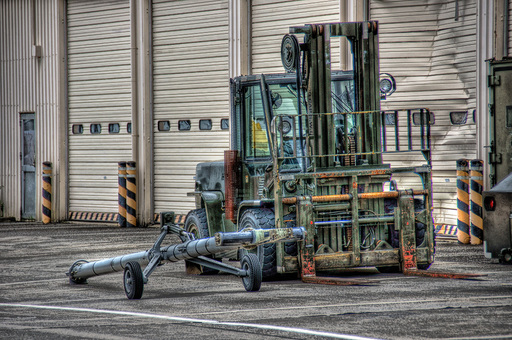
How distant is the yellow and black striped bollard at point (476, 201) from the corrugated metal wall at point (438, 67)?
71 centimetres

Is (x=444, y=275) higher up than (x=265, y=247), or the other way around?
(x=265, y=247)

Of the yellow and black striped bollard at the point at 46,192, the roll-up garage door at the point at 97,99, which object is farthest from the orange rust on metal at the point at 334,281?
the yellow and black striped bollard at the point at 46,192

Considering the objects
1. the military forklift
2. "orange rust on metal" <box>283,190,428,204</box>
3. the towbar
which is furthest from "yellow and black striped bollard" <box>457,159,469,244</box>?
the towbar

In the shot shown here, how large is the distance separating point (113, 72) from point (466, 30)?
32.4 ft

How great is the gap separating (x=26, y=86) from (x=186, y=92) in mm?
5972

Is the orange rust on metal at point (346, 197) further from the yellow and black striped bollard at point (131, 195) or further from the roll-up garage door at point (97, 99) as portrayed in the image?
the roll-up garage door at point (97, 99)

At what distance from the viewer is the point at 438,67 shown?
1752 cm

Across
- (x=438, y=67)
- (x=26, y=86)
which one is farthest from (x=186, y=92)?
(x=438, y=67)

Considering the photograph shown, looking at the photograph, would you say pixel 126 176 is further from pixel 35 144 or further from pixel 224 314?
pixel 224 314

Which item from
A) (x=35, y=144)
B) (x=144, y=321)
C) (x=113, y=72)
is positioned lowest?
(x=144, y=321)

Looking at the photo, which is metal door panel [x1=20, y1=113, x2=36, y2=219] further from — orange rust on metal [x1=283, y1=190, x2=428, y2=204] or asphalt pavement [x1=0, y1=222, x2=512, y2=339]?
orange rust on metal [x1=283, y1=190, x2=428, y2=204]

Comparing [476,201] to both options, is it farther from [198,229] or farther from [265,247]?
[265,247]

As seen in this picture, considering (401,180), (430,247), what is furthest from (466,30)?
(430,247)

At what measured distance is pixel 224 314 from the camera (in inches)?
344
